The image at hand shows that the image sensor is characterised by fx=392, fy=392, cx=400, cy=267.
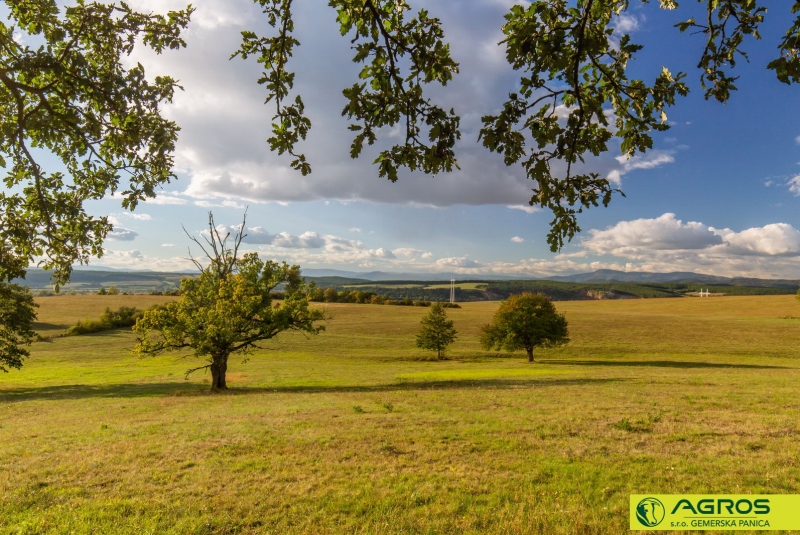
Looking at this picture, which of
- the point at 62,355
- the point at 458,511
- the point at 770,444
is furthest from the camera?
the point at 62,355

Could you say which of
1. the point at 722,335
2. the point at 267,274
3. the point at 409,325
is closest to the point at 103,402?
the point at 267,274

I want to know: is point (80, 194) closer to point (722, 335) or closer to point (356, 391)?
point (356, 391)

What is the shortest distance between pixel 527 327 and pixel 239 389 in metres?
36.1

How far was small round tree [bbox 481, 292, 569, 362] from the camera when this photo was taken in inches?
2005

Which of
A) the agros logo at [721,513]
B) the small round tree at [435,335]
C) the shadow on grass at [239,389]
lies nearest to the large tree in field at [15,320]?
the shadow on grass at [239,389]

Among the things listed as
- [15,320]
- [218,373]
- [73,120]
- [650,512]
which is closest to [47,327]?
[15,320]

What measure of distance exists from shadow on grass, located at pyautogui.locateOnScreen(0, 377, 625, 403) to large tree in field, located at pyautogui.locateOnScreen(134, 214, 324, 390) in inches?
103

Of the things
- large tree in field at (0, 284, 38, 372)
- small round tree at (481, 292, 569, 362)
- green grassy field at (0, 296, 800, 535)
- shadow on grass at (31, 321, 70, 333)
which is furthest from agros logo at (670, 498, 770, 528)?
shadow on grass at (31, 321, 70, 333)

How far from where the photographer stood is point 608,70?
15.6 ft

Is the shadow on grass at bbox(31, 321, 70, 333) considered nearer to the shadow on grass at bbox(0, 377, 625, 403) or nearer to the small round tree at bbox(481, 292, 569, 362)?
the shadow on grass at bbox(0, 377, 625, 403)

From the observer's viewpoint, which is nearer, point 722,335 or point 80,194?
point 80,194

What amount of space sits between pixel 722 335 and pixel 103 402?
83.8 m

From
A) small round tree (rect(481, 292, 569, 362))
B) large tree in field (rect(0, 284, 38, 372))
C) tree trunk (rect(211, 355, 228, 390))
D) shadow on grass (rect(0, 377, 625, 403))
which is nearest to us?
shadow on grass (rect(0, 377, 625, 403))

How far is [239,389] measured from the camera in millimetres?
29047
